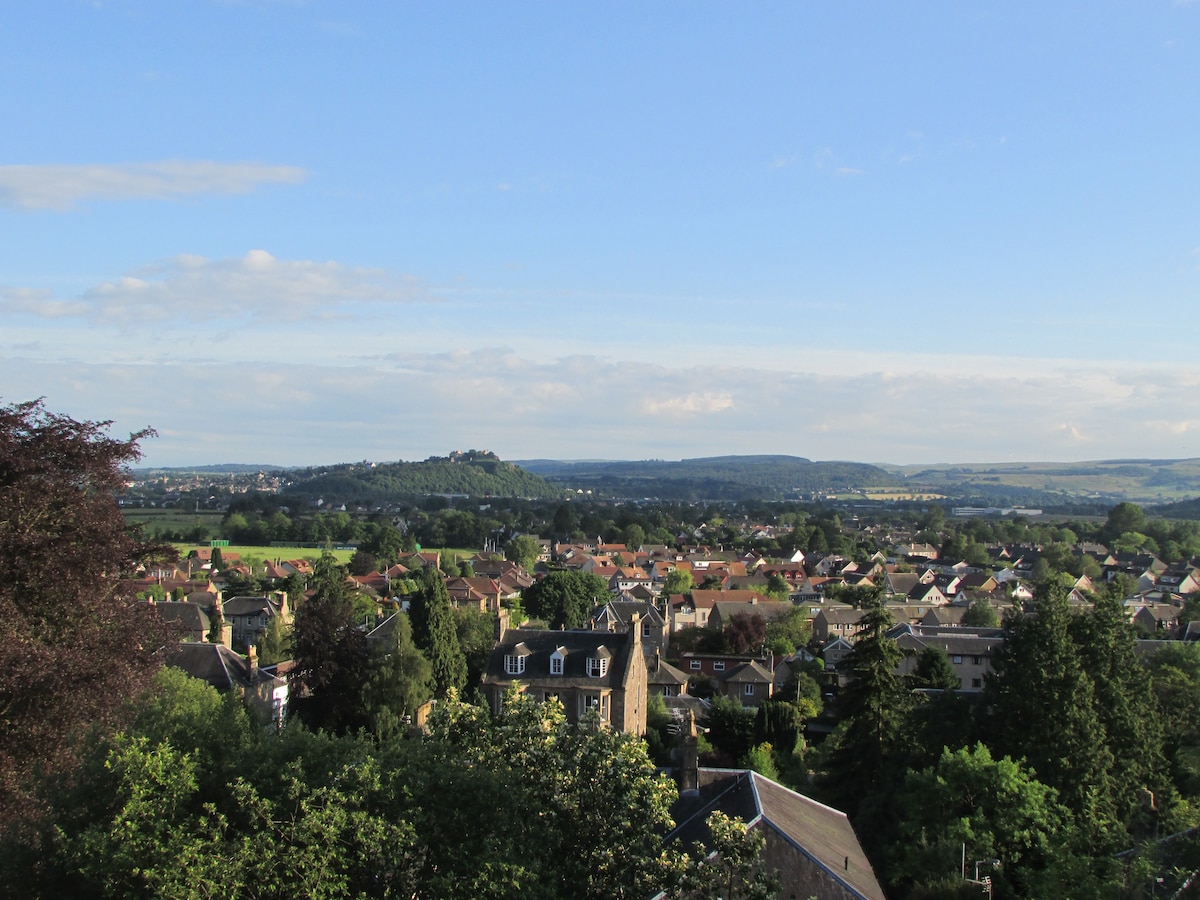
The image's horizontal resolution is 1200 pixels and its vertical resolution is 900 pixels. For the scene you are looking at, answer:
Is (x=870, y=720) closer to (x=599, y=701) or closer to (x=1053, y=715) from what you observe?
(x=1053, y=715)

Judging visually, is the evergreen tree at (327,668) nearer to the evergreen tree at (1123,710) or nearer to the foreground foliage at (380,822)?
the foreground foliage at (380,822)

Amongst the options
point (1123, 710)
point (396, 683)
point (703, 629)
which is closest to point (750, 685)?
point (703, 629)

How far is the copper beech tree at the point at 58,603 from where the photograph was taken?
15289 millimetres

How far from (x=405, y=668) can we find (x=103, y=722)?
21.7 m

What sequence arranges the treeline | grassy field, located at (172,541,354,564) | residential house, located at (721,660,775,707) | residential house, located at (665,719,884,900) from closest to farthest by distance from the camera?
residential house, located at (665,719,884,900) < the treeline < residential house, located at (721,660,775,707) < grassy field, located at (172,541,354,564)

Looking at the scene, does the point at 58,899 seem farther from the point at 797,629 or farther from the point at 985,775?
the point at 797,629

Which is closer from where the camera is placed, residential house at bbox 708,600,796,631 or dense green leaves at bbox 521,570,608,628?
residential house at bbox 708,600,796,631

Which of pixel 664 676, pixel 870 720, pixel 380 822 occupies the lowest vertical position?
pixel 664 676

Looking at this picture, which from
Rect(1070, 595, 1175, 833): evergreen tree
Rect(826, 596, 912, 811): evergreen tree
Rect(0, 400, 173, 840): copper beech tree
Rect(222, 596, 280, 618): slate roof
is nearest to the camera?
Rect(0, 400, 173, 840): copper beech tree

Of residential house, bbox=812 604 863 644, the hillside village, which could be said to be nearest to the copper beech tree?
the hillside village

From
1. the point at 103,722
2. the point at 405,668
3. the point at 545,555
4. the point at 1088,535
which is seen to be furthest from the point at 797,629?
the point at 1088,535

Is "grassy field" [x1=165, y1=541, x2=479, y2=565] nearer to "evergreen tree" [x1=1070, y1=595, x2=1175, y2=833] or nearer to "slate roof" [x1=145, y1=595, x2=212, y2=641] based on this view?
"slate roof" [x1=145, y1=595, x2=212, y2=641]

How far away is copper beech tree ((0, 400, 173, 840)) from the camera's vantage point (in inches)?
602

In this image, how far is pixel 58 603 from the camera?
16500 millimetres
